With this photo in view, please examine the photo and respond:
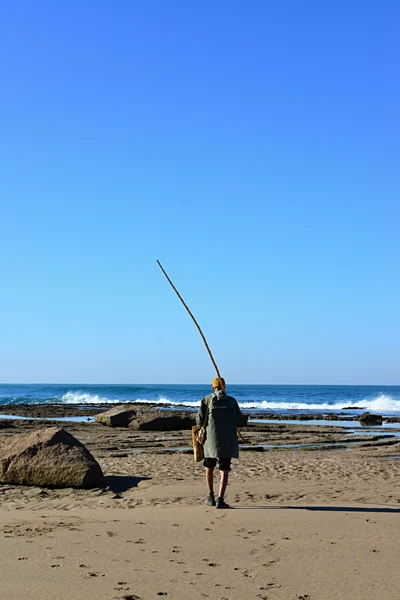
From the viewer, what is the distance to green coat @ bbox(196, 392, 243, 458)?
29.1 ft

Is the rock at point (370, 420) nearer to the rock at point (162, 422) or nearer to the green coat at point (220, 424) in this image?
the rock at point (162, 422)

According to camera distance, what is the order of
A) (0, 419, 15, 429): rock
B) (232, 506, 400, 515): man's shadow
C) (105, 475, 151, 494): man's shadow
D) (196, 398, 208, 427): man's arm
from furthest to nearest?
1. (0, 419, 15, 429): rock
2. (105, 475, 151, 494): man's shadow
3. (196, 398, 208, 427): man's arm
4. (232, 506, 400, 515): man's shadow

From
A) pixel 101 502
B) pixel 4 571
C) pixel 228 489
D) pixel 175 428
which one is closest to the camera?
pixel 4 571

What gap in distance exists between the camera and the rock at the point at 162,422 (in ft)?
81.7

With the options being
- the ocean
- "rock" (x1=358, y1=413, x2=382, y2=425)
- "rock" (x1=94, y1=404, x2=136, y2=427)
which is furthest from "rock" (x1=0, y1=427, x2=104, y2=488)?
the ocean

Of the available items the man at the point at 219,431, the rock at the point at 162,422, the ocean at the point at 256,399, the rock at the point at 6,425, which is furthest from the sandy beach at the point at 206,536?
the ocean at the point at 256,399

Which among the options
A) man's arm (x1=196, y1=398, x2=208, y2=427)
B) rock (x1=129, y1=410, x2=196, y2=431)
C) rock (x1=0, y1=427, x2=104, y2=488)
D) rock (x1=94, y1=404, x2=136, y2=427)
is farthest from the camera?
rock (x1=94, y1=404, x2=136, y2=427)

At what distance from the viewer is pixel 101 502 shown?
9.38m

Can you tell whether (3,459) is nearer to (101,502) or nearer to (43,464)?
(43,464)

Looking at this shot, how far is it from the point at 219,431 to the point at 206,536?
2.02 meters

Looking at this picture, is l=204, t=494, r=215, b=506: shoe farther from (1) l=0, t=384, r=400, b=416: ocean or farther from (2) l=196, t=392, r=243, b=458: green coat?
(1) l=0, t=384, r=400, b=416: ocean

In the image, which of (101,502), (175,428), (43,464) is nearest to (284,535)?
(101,502)

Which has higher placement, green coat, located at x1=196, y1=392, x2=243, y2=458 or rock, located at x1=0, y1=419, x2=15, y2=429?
green coat, located at x1=196, y1=392, x2=243, y2=458

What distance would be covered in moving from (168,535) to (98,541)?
2.49 ft
